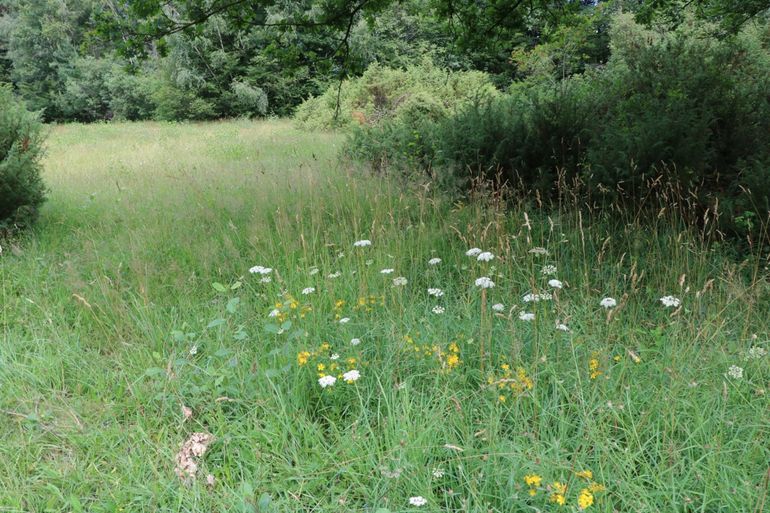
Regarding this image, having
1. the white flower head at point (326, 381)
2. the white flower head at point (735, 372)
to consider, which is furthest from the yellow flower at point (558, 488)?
the white flower head at point (735, 372)

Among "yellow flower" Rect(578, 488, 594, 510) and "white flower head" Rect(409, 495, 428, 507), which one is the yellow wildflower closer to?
"yellow flower" Rect(578, 488, 594, 510)

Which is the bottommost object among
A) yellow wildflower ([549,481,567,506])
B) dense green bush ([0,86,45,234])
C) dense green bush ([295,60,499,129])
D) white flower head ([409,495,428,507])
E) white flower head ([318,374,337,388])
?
dense green bush ([295,60,499,129])

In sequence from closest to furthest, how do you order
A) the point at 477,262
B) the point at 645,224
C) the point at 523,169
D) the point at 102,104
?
1. the point at 477,262
2. the point at 645,224
3. the point at 523,169
4. the point at 102,104

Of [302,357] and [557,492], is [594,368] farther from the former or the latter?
[302,357]

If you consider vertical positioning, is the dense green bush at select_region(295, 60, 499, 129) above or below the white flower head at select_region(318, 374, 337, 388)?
below

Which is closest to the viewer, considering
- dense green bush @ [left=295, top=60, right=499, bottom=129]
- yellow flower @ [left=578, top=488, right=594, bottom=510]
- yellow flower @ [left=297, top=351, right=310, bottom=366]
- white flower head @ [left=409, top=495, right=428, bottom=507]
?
yellow flower @ [left=578, top=488, right=594, bottom=510]

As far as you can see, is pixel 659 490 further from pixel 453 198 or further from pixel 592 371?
pixel 453 198

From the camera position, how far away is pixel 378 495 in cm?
195

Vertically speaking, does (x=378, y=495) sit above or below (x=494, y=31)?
below

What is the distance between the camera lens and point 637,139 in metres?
4.84

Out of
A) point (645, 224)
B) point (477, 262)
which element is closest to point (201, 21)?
point (477, 262)

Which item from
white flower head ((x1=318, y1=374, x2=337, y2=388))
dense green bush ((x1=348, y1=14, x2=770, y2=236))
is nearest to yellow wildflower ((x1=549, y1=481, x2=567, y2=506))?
white flower head ((x1=318, y1=374, x2=337, y2=388))

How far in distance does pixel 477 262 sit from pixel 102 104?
1555 inches

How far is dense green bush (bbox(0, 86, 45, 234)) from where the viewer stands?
18.5 feet
